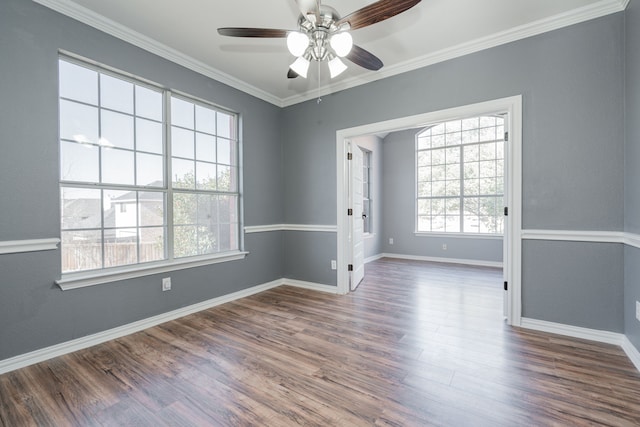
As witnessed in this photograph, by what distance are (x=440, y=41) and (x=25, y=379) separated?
4.33m

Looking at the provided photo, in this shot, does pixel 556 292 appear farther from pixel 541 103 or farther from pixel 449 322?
pixel 541 103

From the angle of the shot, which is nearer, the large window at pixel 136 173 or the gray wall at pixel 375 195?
the large window at pixel 136 173

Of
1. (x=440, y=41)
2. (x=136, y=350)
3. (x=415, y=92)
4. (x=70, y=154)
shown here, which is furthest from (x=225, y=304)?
(x=440, y=41)

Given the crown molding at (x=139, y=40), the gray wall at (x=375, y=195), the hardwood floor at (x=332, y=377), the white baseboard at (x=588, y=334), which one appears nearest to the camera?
the hardwood floor at (x=332, y=377)

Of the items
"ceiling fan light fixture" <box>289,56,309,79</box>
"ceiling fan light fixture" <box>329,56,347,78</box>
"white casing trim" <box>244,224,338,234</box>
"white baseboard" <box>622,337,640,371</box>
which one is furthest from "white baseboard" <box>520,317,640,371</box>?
"ceiling fan light fixture" <box>289,56,309,79</box>

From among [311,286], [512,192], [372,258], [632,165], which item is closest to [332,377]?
[311,286]

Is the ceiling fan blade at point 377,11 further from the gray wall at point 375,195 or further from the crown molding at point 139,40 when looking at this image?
the gray wall at point 375,195

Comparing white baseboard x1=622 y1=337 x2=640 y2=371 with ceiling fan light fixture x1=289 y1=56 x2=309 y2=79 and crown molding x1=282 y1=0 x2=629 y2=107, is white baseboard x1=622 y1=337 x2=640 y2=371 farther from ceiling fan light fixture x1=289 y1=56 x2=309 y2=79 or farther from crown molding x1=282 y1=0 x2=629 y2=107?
ceiling fan light fixture x1=289 y1=56 x2=309 y2=79

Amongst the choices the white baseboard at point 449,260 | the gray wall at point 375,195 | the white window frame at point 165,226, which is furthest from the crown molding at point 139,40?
the white baseboard at point 449,260

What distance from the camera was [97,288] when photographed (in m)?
2.42

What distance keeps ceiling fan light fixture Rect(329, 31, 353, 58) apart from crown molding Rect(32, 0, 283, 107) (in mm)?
1953

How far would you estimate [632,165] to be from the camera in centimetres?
212

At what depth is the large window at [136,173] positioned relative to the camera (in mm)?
2383

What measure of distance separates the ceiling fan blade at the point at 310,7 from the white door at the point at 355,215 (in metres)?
2.21
